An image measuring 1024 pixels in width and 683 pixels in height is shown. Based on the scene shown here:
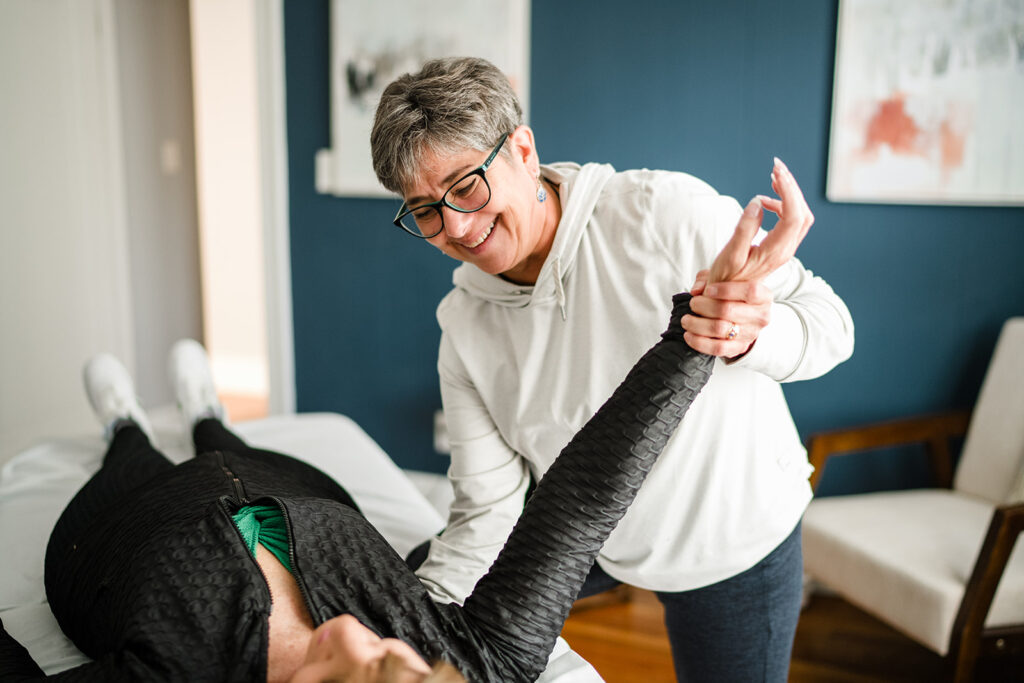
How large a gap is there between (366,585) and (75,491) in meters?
1.11

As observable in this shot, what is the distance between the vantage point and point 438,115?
39.6 inches

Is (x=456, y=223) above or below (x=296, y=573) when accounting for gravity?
above

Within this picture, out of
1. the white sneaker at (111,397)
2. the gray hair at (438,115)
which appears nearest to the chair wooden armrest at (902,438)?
the gray hair at (438,115)

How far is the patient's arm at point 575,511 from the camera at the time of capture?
0.94 m

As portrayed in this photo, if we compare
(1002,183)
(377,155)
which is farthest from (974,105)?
(377,155)

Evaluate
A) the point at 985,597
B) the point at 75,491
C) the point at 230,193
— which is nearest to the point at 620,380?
the point at 985,597

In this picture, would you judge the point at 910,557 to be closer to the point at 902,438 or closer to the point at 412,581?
the point at 902,438

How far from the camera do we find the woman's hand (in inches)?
33.0

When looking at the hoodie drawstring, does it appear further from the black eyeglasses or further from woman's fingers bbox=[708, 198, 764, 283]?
woman's fingers bbox=[708, 198, 764, 283]

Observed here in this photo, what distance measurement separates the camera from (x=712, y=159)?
8.48 feet

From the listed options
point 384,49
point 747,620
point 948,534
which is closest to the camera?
point 747,620

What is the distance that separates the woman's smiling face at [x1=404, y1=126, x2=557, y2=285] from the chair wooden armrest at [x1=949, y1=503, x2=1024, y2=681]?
4.24 feet

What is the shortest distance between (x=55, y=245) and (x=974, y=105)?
3802 mm

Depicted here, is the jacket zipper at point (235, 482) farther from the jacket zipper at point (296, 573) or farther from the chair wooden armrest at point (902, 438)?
the chair wooden armrest at point (902, 438)
